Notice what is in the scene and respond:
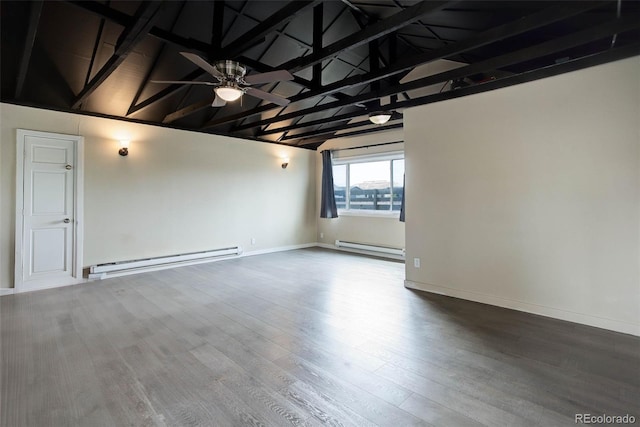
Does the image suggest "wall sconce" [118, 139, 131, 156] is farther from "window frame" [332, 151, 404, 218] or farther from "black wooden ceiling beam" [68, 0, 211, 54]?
"window frame" [332, 151, 404, 218]

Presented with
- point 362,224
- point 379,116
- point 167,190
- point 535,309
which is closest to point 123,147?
point 167,190

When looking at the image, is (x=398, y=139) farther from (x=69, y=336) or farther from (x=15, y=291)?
(x=15, y=291)

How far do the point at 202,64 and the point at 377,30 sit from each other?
5.05 feet

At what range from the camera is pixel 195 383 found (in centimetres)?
204

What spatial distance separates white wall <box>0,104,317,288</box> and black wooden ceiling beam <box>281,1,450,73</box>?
11.3 feet

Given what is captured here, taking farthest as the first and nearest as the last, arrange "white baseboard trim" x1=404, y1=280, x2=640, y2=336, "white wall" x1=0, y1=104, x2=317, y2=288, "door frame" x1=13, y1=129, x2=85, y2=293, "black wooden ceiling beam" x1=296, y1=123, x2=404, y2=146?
"black wooden ceiling beam" x1=296, y1=123, x2=404, y2=146 < "white wall" x1=0, y1=104, x2=317, y2=288 < "door frame" x1=13, y1=129, x2=85, y2=293 < "white baseboard trim" x1=404, y1=280, x2=640, y2=336

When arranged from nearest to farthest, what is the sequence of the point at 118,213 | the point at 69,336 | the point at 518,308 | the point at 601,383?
the point at 601,383
the point at 69,336
the point at 518,308
the point at 118,213

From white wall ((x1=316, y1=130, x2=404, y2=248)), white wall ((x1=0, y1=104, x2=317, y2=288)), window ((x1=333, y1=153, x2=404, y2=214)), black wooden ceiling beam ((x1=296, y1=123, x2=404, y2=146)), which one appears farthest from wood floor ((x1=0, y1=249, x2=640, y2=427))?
black wooden ceiling beam ((x1=296, y1=123, x2=404, y2=146))

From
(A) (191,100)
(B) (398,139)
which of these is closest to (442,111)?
(B) (398,139)

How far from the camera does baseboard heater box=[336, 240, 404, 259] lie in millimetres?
6165

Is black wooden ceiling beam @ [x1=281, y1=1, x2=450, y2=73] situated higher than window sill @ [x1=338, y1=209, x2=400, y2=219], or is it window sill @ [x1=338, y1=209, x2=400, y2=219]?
black wooden ceiling beam @ [x1=281, y1=1, x2=450, y2=73]

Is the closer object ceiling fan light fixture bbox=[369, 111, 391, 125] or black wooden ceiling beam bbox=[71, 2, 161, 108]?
black wooden ceiling beam bbox=[71, 2, 161, 108]

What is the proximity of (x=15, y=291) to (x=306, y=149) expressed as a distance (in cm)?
607

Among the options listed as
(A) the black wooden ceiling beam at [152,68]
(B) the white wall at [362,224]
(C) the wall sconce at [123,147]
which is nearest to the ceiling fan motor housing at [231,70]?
(A) the black wooden ceiling beam at [152,68]
